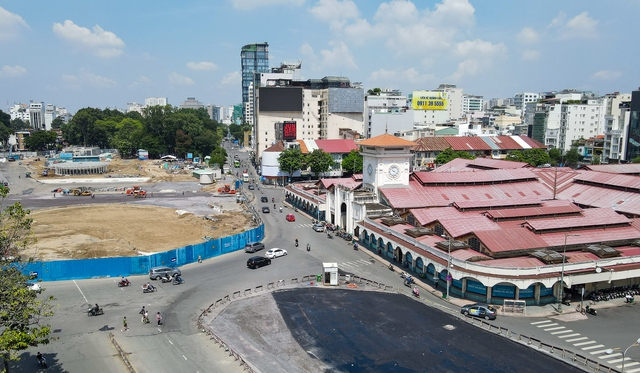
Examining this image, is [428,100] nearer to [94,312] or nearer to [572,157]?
[572,157]

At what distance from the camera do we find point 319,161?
115375 mm

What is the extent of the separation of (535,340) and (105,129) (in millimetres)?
198852

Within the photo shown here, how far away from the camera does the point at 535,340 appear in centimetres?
3441

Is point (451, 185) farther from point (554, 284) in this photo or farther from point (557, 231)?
point (554, 284)

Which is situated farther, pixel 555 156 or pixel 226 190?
pixel 555 156

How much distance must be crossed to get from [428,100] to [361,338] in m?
160

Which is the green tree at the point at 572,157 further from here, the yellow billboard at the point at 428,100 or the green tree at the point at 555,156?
the yellow billboard at the point at 428,100

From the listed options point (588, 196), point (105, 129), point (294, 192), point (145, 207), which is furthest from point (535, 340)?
point (105, 129)

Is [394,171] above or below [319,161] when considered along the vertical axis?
above

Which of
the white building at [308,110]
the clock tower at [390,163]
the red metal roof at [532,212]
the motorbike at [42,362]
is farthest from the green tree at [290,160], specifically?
the motorbike at [42,362]

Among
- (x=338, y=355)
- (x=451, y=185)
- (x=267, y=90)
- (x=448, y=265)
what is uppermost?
(x=267, y=90)

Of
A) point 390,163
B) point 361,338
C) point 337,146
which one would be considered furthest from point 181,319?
point 337,146

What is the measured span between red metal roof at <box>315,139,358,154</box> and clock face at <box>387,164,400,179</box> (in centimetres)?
5827

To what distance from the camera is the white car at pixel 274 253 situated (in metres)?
57.1
